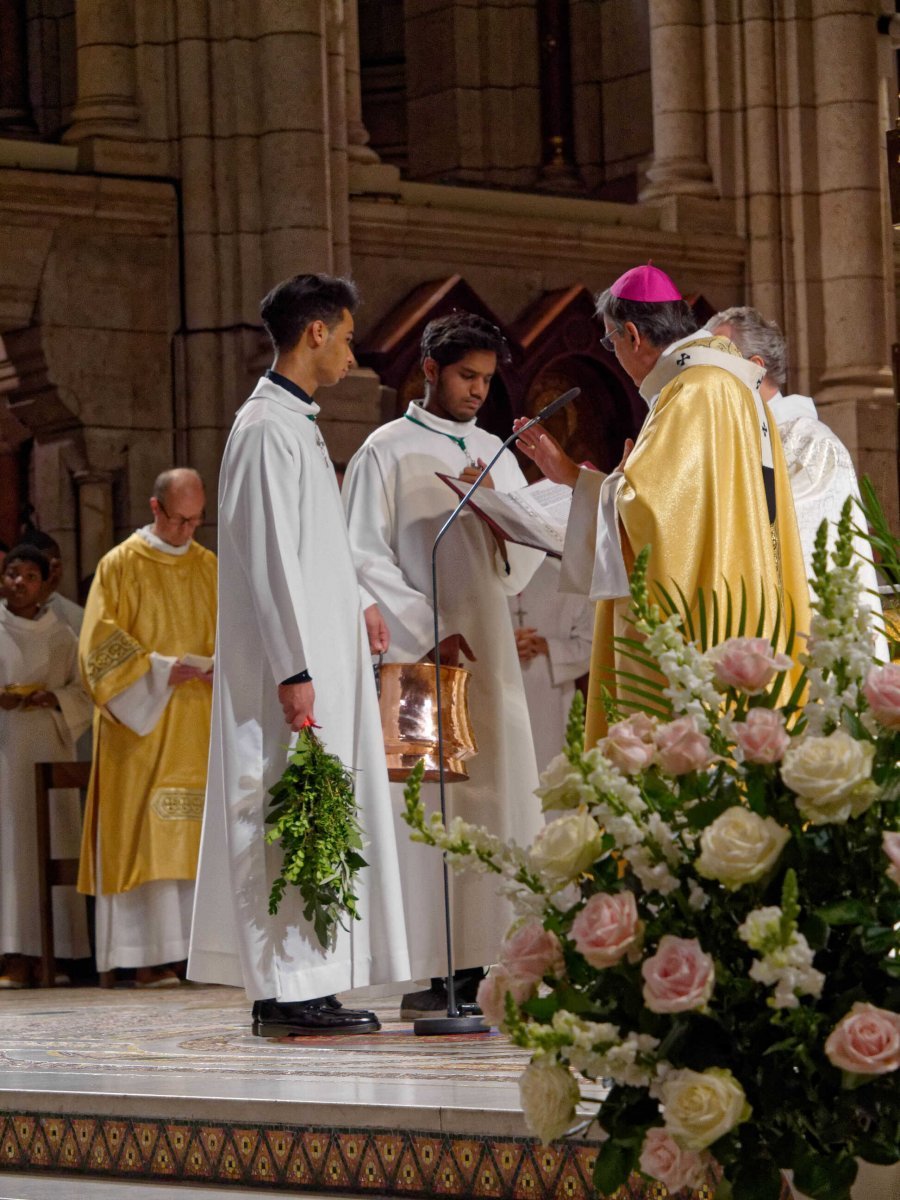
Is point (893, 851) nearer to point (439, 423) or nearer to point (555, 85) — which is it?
point (439, 423)

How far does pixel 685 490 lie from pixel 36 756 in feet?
18.3

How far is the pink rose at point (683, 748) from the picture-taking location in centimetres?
280

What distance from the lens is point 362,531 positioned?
6.83 metres

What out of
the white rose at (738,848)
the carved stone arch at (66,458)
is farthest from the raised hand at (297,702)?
the carved stone arch at (66,458)

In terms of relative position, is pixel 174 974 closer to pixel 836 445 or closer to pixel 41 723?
pixel 41 723

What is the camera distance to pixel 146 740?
9734mm

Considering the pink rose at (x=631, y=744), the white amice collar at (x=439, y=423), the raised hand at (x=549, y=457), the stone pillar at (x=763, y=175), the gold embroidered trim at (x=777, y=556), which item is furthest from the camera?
the stone pillar at (x=763, y=175)

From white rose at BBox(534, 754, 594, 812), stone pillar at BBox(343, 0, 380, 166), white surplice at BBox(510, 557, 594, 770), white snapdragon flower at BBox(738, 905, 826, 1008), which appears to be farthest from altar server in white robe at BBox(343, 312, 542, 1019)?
stone pillar at BBox(343, 0, 380, 166)

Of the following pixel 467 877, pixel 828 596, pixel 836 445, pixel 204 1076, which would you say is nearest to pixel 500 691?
pixel 467 877

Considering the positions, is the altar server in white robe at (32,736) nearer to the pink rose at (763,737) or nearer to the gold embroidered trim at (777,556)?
the gold embroidered trim at (777,556)

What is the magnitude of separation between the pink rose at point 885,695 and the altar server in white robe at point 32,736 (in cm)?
783

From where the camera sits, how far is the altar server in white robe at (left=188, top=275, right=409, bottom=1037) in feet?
19.9

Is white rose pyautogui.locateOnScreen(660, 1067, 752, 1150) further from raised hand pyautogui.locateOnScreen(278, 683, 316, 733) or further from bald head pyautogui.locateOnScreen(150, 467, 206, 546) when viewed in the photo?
bald head pyautogui.locateOnScreen(150, 467, 206, 546)

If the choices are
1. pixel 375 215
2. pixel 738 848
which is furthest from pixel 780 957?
pixel 375 215
